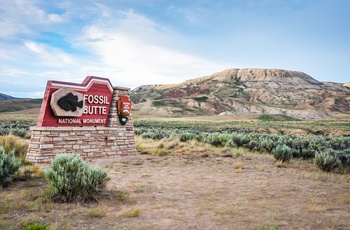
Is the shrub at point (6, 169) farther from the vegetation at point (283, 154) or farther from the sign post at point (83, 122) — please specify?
the vegetation at point (283, 154)

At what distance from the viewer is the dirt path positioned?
212 inches

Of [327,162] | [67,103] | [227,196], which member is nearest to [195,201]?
[227,196]

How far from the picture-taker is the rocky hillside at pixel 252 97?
95.9 m

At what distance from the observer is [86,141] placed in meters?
12.3

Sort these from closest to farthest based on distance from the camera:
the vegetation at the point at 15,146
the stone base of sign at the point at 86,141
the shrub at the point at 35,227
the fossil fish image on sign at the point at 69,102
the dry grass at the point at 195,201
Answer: the shrub at the point at 35,227
the dry grass at the point at 195,201
the stone base of sign at the point at 86,141
the fossil fish image on sign at the point at 69,102
the vegetation at the point at 15,146

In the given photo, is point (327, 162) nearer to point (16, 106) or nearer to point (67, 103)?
point (67, 103)

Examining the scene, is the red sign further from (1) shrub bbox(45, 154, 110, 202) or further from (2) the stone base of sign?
(1) shrub bbox(45, 154, 110, 202)

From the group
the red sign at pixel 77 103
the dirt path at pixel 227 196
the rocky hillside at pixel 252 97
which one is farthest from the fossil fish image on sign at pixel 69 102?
the rocky hillside at pixel 252 97

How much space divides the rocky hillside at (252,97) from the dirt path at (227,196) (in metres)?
79.9

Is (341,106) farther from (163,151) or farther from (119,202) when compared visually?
(119,202)

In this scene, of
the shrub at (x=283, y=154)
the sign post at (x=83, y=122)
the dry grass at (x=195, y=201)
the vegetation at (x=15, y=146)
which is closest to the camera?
the dry grass at (x=195, y=201)

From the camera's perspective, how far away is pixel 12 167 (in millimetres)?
7555

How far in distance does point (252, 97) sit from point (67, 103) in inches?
4559

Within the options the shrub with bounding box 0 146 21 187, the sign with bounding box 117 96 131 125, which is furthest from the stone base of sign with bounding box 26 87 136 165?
the shrub with bounding box 0 146 21 187
